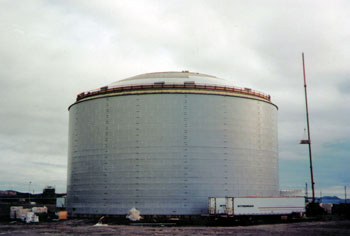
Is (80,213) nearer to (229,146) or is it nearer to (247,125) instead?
(229,146)

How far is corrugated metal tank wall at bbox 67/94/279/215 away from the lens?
42531 mm

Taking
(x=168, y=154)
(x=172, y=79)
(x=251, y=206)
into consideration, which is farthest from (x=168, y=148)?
(x=251, y=206)

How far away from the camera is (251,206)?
4056 centimetres

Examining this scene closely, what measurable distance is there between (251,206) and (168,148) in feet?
34.4

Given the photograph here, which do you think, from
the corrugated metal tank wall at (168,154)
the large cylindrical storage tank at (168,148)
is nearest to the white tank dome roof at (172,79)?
the large cylindrical storage tank at (168,148)

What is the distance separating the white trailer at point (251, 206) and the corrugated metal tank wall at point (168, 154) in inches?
102

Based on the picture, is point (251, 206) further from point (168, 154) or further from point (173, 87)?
point (173, 87)

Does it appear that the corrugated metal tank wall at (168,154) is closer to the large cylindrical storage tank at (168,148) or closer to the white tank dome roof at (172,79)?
the large cylindrical storage tank at (168,148)

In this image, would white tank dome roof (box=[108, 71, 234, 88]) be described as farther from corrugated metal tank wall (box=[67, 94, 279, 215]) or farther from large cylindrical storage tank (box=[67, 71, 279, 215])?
corrugated metal tank wall (box=[67, 94, 279, 215])

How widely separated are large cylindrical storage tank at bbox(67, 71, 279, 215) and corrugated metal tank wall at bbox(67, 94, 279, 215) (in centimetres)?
11

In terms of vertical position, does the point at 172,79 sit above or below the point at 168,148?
above

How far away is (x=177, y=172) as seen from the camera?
4256 centimetres

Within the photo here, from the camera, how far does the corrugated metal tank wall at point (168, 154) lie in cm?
4253

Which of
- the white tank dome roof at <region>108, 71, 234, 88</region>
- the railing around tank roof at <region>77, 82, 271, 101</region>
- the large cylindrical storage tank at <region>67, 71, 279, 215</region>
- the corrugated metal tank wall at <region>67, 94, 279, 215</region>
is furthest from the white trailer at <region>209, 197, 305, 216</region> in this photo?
the white tank dome roof at <region>108, 71, 234, 88</region>
